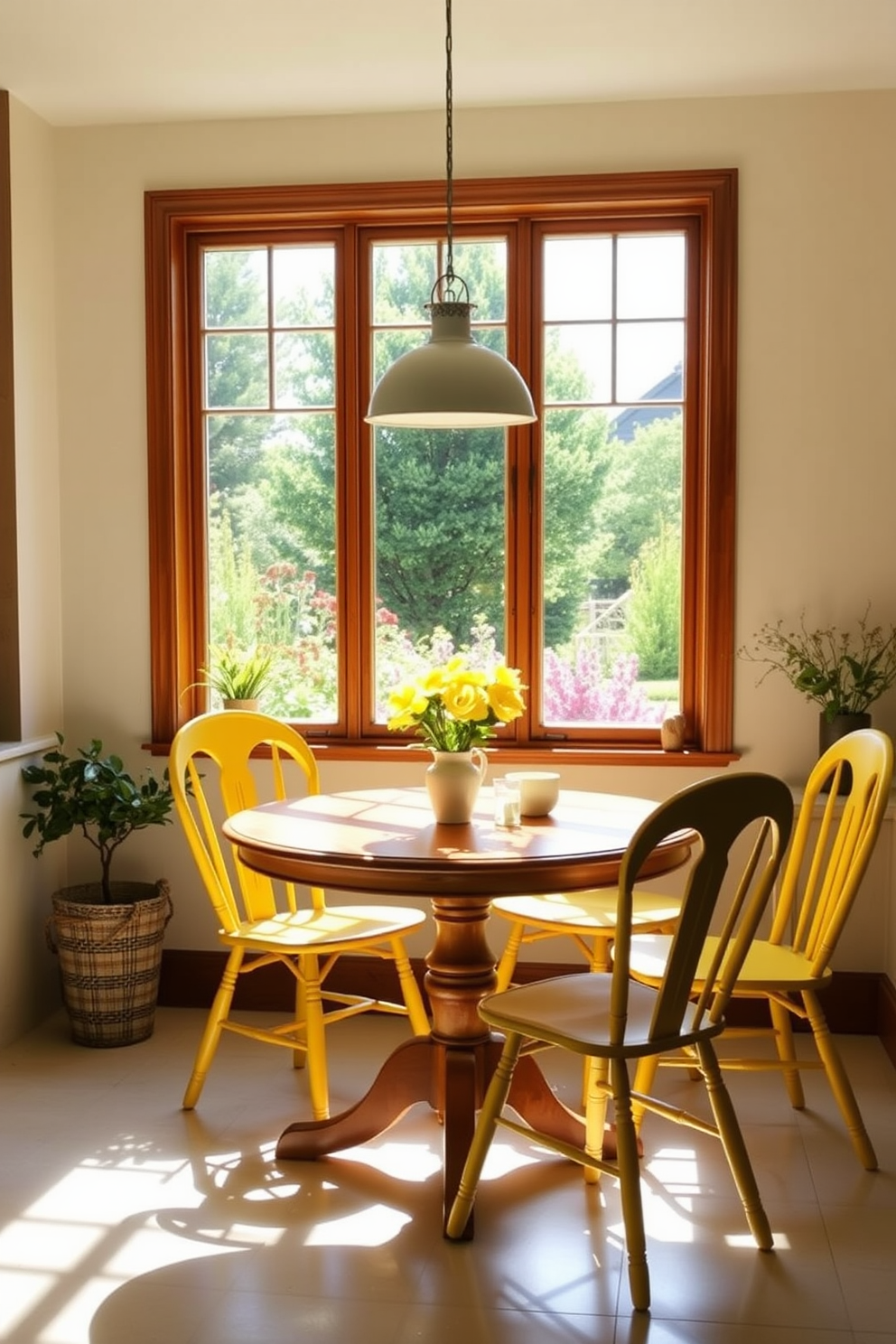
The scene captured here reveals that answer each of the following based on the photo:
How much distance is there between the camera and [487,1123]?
105 inches

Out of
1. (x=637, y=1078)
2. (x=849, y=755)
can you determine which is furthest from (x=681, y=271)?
(x=637, y=1078)

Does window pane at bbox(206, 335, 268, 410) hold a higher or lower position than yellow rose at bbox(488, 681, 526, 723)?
higher

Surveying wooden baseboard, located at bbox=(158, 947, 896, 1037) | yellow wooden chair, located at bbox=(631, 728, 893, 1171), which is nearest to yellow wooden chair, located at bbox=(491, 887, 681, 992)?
yellow wooden chair, located at bbox=(631, 728, 893, 1171)

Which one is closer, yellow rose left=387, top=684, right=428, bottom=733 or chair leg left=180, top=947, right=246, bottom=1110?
yellow rose left=387, top=684, right=428, bottom=733

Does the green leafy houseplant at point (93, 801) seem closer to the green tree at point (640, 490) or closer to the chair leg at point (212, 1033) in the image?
the chair leg at point (212, 1033)

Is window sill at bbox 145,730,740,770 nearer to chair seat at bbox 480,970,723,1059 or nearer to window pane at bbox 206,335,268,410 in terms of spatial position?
window pane at bbox 206,335,268,410

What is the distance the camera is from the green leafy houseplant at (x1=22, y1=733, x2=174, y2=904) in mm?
3965

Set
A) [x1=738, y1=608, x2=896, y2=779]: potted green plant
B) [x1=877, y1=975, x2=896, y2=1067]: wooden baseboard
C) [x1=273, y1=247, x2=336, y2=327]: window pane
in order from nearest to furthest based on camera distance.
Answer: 1. [x1=877, y1=975, x2=896, y2=1067]: wooden baseboard
2. [x1=738, y1=608, x2=896, y2=779]: potted green plant
3. [x1=273, y1=247, x2=336, y2=327]: window pane

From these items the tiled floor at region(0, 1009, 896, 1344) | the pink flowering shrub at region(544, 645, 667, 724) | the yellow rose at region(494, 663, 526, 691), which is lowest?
the tiled floor at region(0, 1009, 896, 1344)

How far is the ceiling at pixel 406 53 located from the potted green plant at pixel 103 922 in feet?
6.16

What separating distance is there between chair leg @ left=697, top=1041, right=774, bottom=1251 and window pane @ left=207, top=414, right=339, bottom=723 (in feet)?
6.57

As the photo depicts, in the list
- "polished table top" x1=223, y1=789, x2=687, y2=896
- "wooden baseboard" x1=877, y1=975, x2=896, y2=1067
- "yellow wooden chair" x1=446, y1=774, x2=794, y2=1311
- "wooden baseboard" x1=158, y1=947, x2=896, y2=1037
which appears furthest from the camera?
"wooden baseboard" x1=158, y1=947, x2=896, y2=1037

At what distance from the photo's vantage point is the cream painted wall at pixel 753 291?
4.00m

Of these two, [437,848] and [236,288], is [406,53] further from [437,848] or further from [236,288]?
[437,848]
